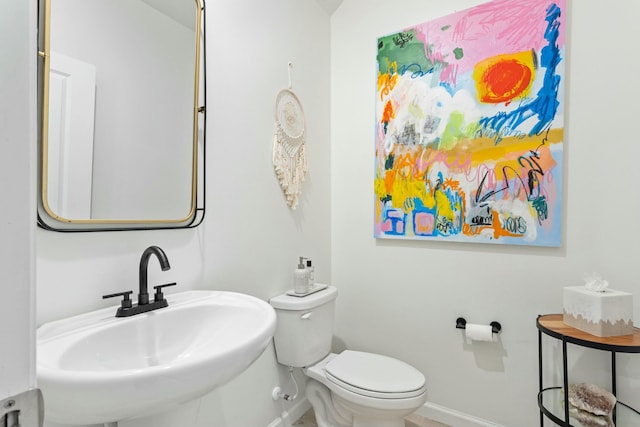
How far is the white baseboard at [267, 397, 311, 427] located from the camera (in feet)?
5.25

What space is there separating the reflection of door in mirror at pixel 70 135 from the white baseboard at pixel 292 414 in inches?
51.9

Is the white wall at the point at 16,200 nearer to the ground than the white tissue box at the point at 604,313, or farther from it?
farther from it

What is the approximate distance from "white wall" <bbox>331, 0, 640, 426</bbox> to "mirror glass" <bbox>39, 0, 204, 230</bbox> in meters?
1.07

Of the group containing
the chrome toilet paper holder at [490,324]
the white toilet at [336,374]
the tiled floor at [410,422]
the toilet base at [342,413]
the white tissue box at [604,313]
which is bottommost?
the tiled floor at [410,422]

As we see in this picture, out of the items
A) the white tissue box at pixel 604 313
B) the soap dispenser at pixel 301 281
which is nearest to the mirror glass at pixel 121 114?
the soap dispenser at pixel 301 281

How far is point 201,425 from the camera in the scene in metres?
1.21

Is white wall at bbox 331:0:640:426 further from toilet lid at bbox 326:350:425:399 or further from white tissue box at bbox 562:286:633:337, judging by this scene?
toilet lid at bbox 326:350:425:399

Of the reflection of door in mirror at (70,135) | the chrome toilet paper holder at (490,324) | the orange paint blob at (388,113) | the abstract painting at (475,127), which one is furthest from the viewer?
the orange paint blob at (388,113)

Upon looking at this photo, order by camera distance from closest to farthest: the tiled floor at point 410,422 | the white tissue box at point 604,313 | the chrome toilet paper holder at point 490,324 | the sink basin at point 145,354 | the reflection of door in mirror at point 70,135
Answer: the sink basin at point 145,354 → the reflection of door in mirror at point 70,135 → the white tissue box at point 604,313 → the chrome toilet paper holder at point 490,324 → the tiled floor at point 410,422

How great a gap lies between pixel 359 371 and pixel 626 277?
1198 millimetres

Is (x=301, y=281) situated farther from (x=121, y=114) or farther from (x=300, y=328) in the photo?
(x=121, y=114)

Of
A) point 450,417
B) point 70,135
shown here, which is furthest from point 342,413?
point 70,135

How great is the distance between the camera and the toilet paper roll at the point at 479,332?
155 centimetres

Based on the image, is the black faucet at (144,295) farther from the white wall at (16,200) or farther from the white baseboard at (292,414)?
the white baseboard at (292,414)
